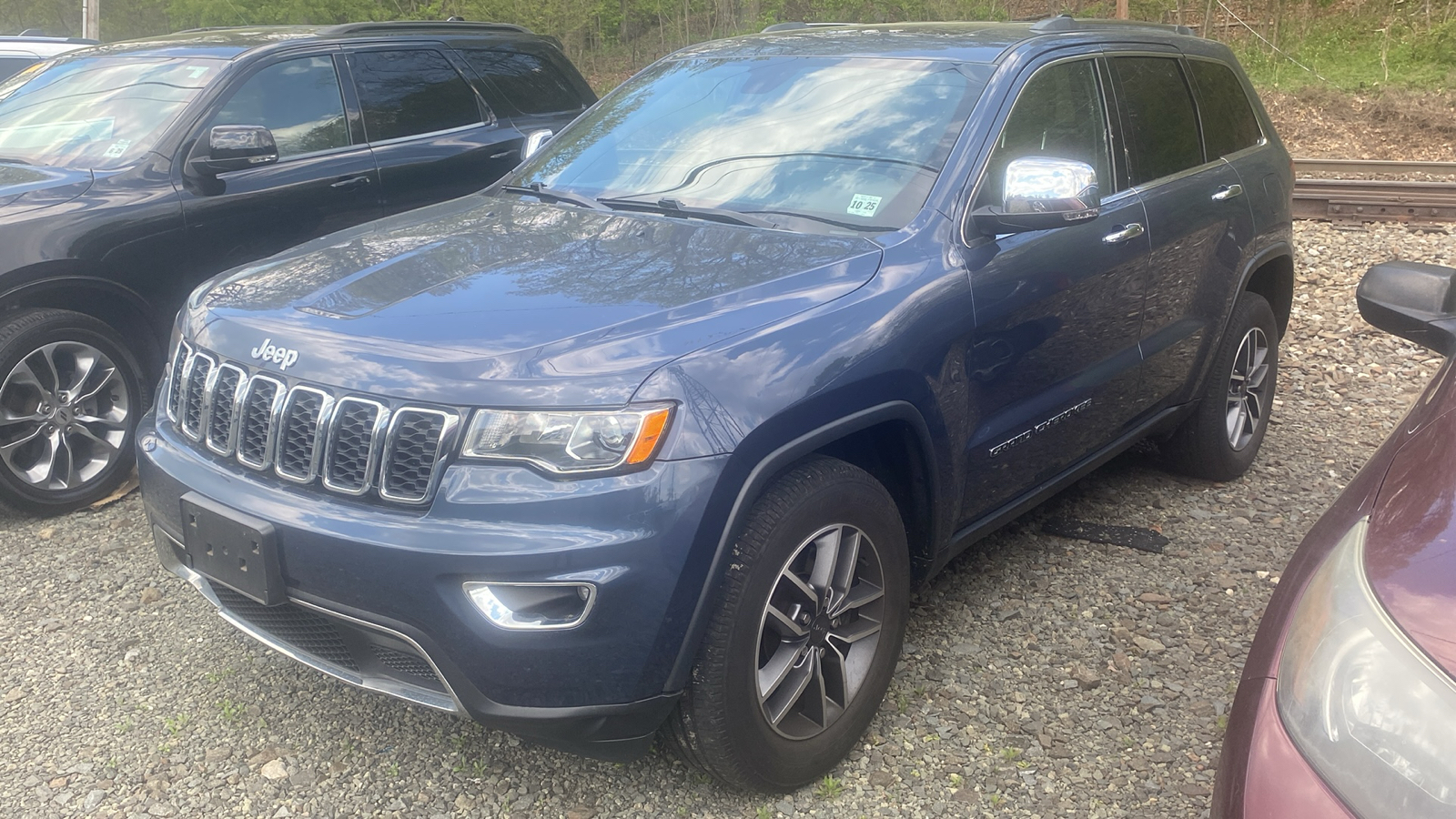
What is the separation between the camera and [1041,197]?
300 cm

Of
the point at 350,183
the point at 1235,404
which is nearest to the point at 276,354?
the point at 350,183

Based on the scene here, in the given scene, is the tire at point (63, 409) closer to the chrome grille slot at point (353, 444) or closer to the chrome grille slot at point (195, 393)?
the chrome grille slot at point (195, 393)

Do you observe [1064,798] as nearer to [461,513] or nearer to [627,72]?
[461,513]

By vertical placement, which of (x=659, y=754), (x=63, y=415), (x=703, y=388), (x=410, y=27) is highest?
(x=410, y=27)

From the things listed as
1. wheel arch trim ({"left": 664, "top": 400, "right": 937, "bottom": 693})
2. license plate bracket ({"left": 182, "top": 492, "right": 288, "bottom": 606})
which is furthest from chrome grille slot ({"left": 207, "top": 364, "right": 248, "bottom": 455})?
wheel arch trim ({"left": 664, "top": 400, "right": 937, "bottom": 693})

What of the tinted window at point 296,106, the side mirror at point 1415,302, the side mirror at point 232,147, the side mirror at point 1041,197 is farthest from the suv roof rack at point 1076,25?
the tinted window at point 296,106

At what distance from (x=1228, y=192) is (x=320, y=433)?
3.48 meters

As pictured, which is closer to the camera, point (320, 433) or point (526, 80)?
point (320, 433)

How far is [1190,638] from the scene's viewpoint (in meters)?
3.60

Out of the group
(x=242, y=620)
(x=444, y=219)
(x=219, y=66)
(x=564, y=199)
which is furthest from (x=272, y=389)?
(x=219, y=66)

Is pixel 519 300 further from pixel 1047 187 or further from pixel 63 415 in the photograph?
pixel 63 415

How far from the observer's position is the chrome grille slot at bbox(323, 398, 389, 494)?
2.36m

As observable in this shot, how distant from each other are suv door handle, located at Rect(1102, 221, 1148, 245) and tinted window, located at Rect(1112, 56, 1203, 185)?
21 cm

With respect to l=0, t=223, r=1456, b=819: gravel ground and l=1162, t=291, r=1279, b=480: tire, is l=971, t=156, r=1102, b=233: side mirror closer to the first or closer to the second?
l=0, t=223, r=1456, b=819: gravel ground
